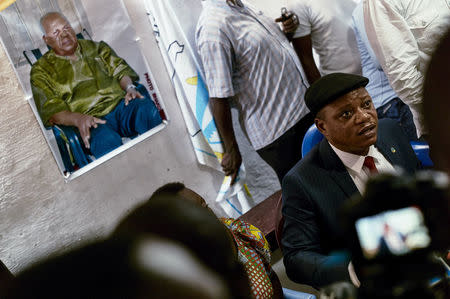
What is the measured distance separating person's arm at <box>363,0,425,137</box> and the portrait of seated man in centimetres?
131

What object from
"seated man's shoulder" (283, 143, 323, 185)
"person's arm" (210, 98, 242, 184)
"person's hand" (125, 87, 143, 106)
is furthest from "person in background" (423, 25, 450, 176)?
"person's hand" (125, 87, 143, 106)

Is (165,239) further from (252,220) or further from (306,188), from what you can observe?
(252,220)

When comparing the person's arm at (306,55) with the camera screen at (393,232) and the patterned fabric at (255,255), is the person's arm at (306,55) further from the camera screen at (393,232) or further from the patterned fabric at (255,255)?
the camera screen at (393,232)

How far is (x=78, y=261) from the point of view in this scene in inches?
9.3

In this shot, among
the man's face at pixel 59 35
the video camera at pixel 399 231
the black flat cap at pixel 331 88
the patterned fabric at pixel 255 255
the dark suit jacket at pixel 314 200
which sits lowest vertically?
the patterned fabric at pixel 255 255


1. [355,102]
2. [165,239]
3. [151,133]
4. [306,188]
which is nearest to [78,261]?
[165,239]

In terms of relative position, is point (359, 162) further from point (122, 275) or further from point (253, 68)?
point (253, 68)

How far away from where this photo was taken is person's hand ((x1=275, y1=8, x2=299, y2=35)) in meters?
2.56

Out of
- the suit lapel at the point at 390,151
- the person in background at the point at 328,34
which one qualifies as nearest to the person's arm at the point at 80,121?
the person in background at the point at 328,34

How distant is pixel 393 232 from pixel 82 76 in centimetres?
233

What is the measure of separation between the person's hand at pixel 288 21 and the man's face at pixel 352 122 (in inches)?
60.8

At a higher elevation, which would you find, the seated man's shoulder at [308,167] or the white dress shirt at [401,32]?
the white dress shirt at [401,32]

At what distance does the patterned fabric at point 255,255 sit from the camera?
1.36 m

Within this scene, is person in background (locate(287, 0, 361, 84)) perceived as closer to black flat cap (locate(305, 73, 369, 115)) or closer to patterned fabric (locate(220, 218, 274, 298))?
patterned fabric (locate(220, 218, 274, 298))
